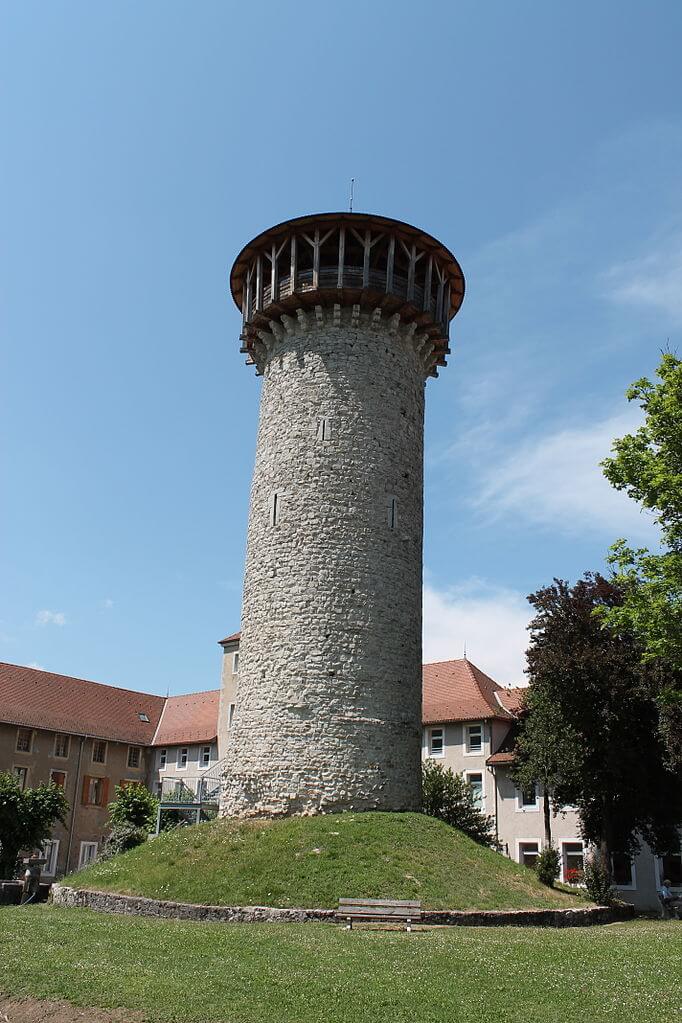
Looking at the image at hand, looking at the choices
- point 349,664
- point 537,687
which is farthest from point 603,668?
point 349,664

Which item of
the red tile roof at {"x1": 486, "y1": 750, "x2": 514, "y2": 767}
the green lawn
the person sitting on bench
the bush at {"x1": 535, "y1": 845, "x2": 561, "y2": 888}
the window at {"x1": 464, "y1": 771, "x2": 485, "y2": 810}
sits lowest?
the person sitting on bench

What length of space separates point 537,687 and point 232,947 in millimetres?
16677

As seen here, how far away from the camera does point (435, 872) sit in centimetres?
1934

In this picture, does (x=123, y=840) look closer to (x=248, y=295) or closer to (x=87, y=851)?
(x=87, y=851)

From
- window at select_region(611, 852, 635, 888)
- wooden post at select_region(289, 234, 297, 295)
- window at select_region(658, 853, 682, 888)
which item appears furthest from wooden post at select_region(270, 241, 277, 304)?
window at select_region(658, 853, 682, 888)

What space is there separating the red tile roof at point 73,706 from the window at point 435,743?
16579 mm

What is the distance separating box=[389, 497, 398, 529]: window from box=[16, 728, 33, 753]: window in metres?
25.6

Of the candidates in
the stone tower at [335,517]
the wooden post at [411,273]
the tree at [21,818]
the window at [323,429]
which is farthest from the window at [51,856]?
the wooden post at [411,273]

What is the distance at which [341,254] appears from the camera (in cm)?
2633

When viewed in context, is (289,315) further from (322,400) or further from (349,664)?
(349,664)

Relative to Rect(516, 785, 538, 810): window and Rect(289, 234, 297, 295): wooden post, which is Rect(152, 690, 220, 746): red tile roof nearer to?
Rect(516, 785, 538, 810): window

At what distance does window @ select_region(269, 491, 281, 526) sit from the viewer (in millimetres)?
25156

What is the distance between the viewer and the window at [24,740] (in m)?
42.0

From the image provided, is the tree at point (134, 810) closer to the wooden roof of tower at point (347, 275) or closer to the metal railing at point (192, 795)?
the metal railing at point (192, 795)
